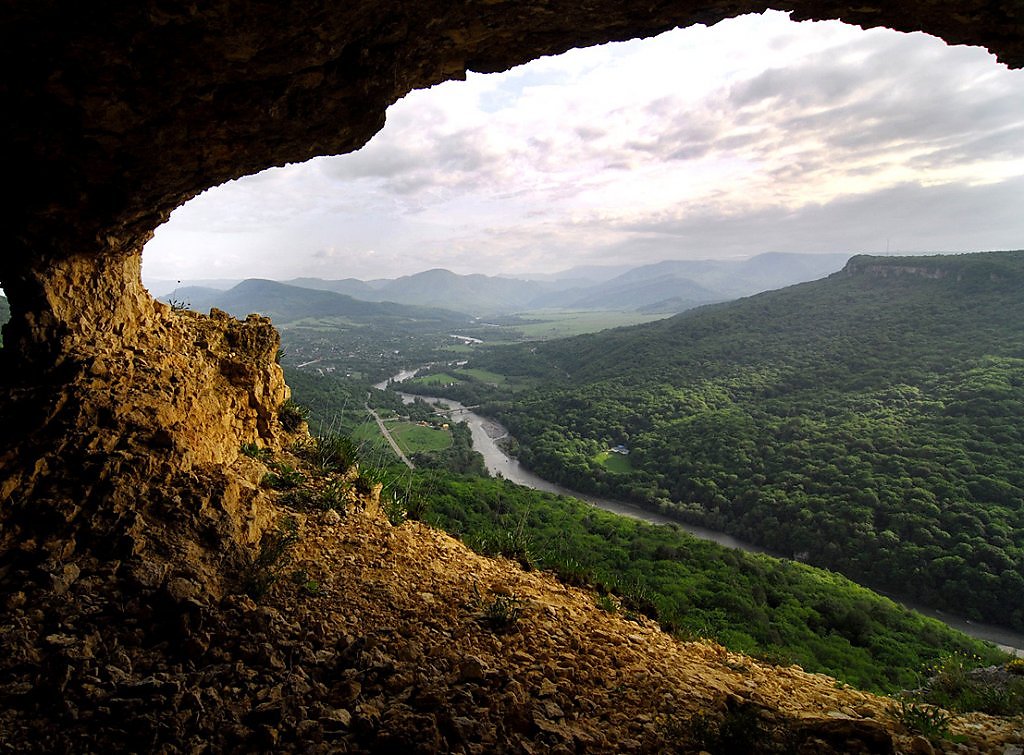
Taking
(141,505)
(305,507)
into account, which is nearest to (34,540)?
(141,505)

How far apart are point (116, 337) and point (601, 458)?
50.3 meters

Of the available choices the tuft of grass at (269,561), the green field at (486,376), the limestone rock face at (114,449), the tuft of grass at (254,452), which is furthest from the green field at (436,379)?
the tuft of grass at (269,561)

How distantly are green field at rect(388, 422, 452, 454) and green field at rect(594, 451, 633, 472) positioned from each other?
56.3ft

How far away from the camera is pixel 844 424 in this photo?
46.6 m

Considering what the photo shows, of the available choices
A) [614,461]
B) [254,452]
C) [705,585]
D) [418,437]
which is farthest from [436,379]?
[254,452]

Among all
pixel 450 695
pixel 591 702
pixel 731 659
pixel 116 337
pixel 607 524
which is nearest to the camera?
pixel 450 695

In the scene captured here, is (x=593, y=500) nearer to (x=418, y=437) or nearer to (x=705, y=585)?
(x=418, y=437)

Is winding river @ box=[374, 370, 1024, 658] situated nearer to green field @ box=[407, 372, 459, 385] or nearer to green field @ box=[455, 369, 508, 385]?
green field @ box=[407, 372, 459, 385]

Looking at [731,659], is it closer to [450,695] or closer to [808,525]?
[450,695]

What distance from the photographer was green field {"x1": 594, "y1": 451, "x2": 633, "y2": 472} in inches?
1963

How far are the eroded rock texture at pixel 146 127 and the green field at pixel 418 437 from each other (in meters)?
45.5

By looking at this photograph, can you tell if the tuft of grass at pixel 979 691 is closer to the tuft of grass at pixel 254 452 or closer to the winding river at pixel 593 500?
the tuft of grass at pixel 254 452

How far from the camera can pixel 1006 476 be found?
33.2 metres

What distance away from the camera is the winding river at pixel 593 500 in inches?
1020
